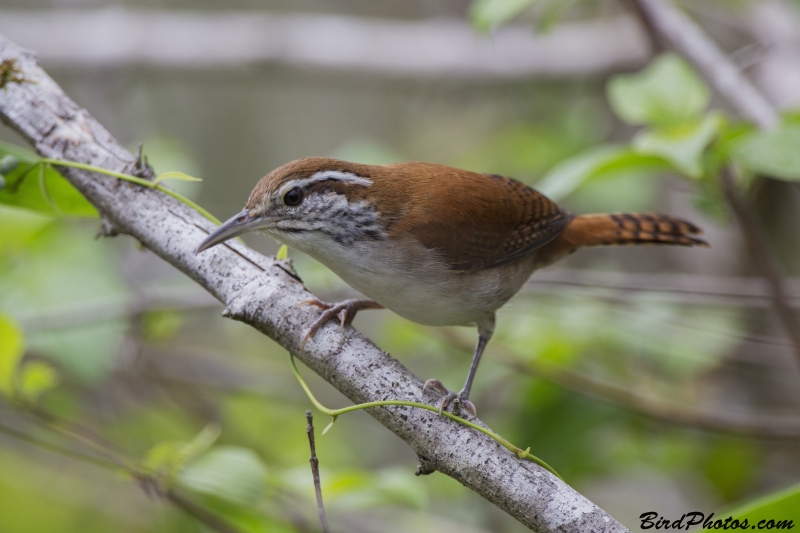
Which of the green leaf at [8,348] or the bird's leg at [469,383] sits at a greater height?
the bird's leg at [469,383]

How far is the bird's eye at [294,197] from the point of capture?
113 inches

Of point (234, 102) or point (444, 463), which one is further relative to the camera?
point (234, 102)

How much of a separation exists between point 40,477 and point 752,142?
510cm

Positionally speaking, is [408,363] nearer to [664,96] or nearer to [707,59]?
[707,59]

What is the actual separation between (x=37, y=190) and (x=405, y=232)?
4.59ft

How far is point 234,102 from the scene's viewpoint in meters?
10.1

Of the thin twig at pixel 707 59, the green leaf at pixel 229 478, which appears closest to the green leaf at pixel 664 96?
the thin twig at pixel 707 59

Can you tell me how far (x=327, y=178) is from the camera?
295 cm

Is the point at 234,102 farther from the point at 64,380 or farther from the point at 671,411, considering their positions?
the point at 671,411

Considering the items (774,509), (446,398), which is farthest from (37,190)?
(774,509)

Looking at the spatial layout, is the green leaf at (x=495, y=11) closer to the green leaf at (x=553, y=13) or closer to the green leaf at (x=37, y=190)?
the green leaf at (x=553, y=13)

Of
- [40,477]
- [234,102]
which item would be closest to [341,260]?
[40,477]

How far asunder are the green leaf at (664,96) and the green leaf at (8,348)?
269 centimetres

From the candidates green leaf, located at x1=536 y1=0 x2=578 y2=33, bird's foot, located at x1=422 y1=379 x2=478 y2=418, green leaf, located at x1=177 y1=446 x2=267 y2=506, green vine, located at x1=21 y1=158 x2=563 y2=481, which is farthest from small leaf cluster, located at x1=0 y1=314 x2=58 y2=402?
green leaf, located at x1=536 y1=0 x2=578 y2=33
